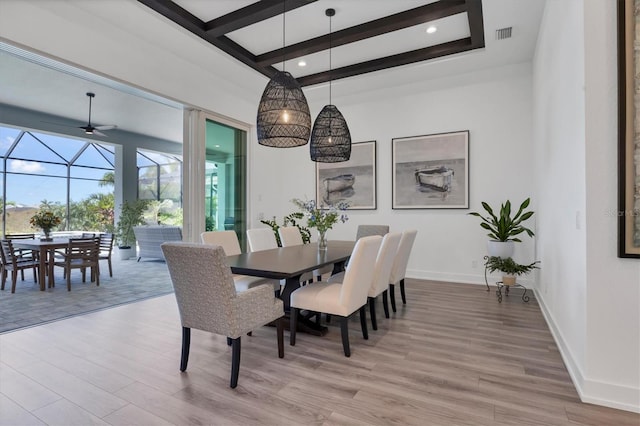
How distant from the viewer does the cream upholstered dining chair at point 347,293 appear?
2.54 metres

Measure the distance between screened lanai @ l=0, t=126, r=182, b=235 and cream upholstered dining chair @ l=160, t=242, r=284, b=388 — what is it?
291 inches

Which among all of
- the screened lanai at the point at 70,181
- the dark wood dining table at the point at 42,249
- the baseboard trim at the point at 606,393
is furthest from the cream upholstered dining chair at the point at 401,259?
the screened lanai at the point at 70,181

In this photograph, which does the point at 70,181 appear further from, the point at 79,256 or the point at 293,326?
the point at 293,326

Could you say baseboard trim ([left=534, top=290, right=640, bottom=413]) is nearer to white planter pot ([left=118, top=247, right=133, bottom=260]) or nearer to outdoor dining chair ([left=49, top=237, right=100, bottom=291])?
outdoor dining chair ([left=49, top=237, right=100, bottom=291])

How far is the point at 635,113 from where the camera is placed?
182 cm

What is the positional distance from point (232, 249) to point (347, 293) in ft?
5.27

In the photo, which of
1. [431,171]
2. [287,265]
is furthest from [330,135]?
[431,171]

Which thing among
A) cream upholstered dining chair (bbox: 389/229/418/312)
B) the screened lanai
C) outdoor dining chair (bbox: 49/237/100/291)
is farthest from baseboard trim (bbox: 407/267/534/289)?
the screened lanai

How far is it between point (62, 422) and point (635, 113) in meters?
3.56

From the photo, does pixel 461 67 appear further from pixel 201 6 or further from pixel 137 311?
pixel 137 311

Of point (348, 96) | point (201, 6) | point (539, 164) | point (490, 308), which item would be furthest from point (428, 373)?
point (348, 96)

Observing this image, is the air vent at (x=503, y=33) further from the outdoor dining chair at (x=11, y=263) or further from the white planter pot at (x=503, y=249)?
the outdoor dining chair at (x=11, y=263)

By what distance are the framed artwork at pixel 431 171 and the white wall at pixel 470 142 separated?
11 centimetres

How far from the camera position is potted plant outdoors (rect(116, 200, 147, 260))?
820 centimetres
